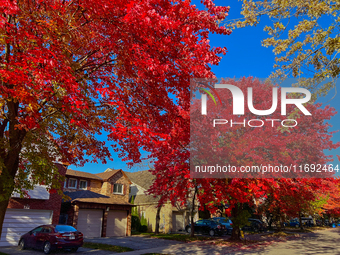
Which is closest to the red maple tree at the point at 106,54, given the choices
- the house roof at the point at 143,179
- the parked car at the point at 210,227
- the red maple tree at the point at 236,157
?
the red maple tree at the point at 236,157

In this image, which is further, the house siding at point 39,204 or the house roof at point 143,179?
the house roof at point 143,179

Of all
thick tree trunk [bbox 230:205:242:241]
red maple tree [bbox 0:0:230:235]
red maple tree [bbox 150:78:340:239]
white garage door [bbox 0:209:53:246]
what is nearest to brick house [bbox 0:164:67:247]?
white garage door [bbox 0:209:53:246]

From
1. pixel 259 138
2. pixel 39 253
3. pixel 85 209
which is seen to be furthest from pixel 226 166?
pixel 85 209

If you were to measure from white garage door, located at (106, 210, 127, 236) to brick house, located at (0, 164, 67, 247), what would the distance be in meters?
6.24

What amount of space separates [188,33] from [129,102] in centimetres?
271

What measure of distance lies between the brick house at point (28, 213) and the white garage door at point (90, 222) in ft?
10.1

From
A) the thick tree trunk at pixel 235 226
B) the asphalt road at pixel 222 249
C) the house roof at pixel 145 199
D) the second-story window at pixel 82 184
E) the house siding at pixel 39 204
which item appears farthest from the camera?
the house roof at pixel 145 199

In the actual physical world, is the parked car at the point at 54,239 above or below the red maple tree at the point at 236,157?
below

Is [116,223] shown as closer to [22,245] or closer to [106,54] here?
[22,245]

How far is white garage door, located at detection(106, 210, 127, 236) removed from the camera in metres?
24.2

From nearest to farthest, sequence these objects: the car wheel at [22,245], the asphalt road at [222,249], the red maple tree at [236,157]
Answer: the red maple tree at [236,157], the asphalt road at [222,249], the car wheel at [22,245]

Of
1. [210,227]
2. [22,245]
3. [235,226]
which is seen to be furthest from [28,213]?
[210,227]

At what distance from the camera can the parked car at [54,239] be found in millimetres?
13469

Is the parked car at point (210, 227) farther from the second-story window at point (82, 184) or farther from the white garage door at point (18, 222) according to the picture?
the white garage door at point (18, 222)
